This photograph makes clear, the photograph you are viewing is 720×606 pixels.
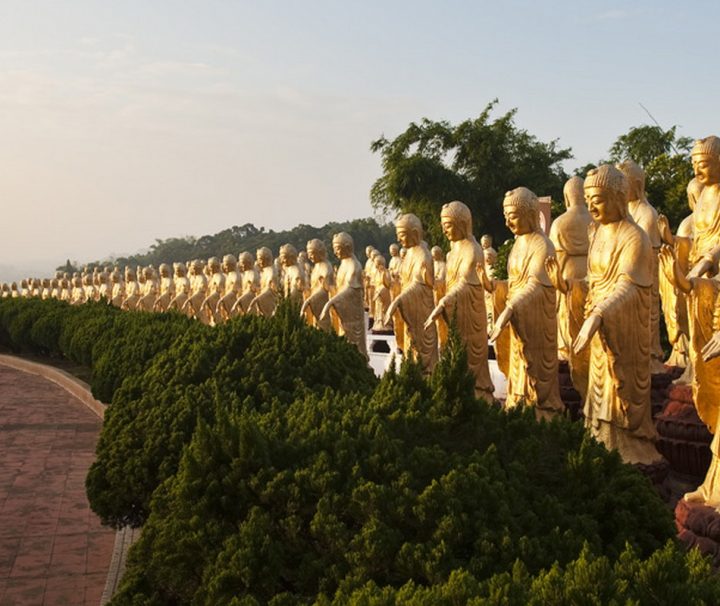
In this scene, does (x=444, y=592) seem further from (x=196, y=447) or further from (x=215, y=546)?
(x=196, y=447)

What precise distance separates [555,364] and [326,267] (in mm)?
5716

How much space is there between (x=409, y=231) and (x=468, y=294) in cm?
155

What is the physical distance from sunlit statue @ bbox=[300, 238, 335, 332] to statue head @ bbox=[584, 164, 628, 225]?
6301 millimetres

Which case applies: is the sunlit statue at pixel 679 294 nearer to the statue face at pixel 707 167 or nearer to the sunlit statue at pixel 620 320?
the statue face at pixel 707 167

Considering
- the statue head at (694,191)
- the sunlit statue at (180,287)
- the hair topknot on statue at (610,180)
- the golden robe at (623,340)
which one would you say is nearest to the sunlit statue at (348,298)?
the statue head at (694,191)

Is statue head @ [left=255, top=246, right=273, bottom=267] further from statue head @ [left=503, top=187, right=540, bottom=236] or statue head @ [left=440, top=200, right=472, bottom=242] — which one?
statue head @ [left=503, top=187, right=540, bottom=236]

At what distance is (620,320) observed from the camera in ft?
21.5

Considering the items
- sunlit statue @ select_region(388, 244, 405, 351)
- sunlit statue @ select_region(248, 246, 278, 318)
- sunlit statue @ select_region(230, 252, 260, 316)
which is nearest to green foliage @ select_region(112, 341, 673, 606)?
sunlit statue @ select_region(388, 244, 405, 351)

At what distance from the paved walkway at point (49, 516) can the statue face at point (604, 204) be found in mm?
4620

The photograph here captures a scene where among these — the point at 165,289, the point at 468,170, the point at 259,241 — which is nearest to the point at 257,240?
the point at 259,241

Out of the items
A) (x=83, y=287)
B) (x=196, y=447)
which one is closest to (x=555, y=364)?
(x=196, y=447)

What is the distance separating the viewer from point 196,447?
162 inches

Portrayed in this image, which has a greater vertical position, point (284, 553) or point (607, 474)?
point (607, 474)

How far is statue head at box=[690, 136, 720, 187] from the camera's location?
7.40 m
